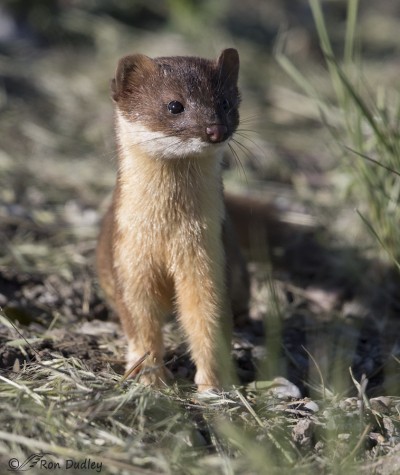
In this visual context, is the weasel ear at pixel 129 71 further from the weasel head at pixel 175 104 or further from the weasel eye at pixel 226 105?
the weasel eye at pixel 226 105

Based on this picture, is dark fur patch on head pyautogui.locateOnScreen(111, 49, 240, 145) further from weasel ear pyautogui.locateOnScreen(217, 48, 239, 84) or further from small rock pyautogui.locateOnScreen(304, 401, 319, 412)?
small rock pyautogui.locateOnScreen(304, 401, 319, 412)

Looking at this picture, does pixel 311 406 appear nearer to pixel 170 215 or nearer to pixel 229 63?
pixel 170 215

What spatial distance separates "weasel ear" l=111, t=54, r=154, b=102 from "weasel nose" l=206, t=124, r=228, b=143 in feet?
1.76

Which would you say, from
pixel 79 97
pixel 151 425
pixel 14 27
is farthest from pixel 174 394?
pixel 14 27

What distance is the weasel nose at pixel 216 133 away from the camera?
3445 mm

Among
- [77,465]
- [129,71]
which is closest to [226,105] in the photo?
[129,71]

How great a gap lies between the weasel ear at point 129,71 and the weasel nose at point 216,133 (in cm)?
54

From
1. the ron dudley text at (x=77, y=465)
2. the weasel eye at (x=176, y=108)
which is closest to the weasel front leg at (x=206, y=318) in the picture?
the weasel eye at (x=176, y=108)

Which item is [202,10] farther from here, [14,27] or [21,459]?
[21,459]

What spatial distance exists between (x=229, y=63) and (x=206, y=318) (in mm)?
1315

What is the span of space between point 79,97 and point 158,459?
18.3 feet

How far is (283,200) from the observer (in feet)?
21.0
